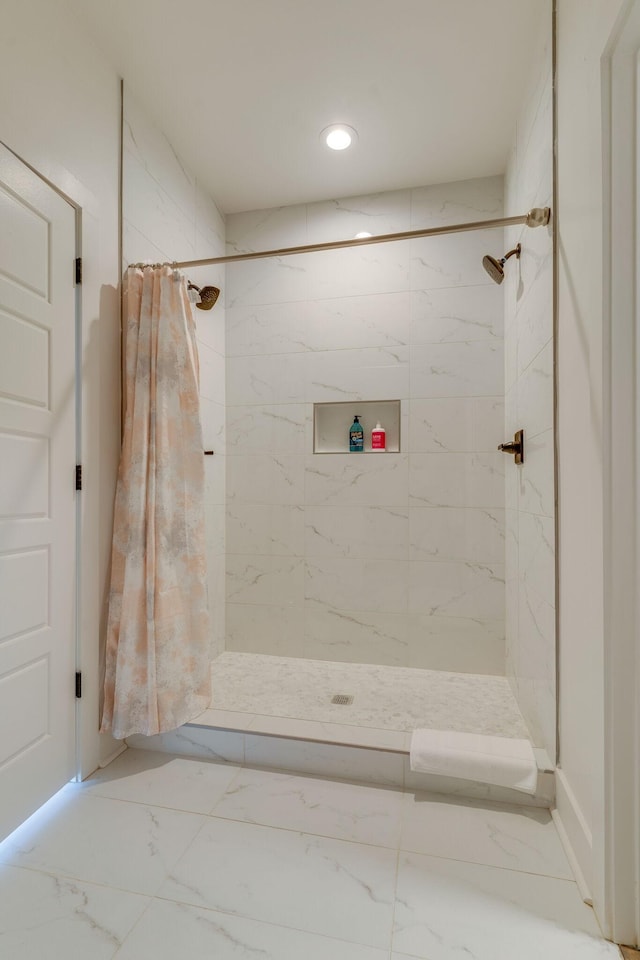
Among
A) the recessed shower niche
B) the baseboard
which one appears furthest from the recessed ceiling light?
the baseboard

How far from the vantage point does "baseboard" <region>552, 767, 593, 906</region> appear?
123 centimetres

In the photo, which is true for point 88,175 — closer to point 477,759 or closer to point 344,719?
point 344,719

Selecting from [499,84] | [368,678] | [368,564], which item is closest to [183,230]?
[499,84]

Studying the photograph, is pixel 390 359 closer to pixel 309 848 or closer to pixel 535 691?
pixel 535 691

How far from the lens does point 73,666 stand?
1.69 m

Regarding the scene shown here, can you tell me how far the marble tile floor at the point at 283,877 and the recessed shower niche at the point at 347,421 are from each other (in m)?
1.63

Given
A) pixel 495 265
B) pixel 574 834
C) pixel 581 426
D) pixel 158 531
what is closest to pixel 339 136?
pixel 495 265

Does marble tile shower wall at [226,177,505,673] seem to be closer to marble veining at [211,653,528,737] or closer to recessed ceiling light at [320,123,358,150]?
marble veining at [211,653,528,737]

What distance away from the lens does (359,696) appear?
7.38ft

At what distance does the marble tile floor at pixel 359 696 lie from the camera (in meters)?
1.94

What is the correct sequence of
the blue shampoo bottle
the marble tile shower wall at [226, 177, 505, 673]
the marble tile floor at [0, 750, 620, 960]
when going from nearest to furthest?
the marble tile floor at [0, 750, 620, 960] < the marble tile shower wall at [226, 177, 505, 673] < the blue shampoo bottle

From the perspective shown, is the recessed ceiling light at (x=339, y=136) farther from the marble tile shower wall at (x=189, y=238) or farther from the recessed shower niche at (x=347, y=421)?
the recessed shower niche at (x=347, y=421)

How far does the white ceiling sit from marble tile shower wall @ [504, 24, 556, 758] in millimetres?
204

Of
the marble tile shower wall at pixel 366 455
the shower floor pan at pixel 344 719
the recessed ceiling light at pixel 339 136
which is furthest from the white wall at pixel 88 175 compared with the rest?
the marble tile shower wall at pixel 366 455
